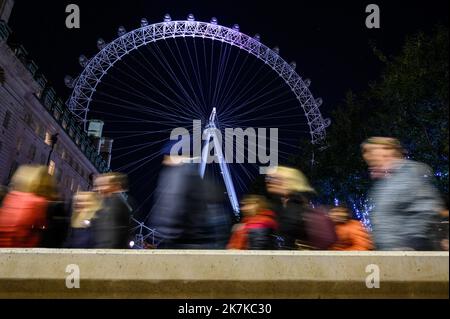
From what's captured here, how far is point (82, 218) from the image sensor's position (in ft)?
19.0

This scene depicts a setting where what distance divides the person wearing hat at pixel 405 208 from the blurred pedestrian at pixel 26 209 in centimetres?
338

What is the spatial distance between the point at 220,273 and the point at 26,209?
313 centimetres

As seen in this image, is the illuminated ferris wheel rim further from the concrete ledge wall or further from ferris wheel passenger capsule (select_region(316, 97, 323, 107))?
the concrete ledge wall

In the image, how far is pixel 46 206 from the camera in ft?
16.2

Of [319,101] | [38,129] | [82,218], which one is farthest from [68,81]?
[82,218]

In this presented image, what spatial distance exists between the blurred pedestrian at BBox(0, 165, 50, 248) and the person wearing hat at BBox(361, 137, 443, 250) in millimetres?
3385

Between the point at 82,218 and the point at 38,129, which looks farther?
the point at 38,129

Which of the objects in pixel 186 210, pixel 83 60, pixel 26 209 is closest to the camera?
pixel 26 209

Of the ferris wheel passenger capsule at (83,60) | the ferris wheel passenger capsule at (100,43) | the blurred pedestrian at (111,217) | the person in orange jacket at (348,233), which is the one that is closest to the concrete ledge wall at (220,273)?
the blurred pedestrian at (111,217)

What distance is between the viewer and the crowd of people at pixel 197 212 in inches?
166

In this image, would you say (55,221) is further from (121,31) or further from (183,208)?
(121,31)

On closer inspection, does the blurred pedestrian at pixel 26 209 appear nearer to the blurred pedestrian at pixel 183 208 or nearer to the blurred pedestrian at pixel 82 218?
the blurred pedestrian at pixel 82 218
